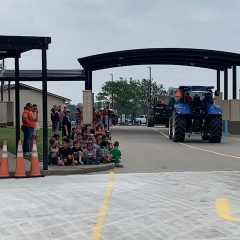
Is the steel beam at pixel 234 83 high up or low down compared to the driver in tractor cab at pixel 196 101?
up

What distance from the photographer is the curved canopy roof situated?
34.8 m

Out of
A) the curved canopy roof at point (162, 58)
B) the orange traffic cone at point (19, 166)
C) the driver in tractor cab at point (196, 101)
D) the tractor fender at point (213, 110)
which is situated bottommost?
the orange traffic cone at point (19, 166)

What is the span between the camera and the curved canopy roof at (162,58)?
3475 cm

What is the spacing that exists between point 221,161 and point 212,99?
10.5 metres

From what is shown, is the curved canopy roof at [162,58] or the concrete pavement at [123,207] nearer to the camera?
the concrete pavement at [123,207]

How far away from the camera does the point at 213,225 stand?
26.1 feet

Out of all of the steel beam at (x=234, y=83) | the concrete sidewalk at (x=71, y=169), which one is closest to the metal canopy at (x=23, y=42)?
the concrete sidewalk at (x=71, y=169)

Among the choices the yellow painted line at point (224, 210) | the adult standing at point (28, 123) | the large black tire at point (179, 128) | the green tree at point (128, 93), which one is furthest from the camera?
the green tree at point (128, 93)

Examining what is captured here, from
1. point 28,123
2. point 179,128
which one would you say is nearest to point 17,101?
point 28,123

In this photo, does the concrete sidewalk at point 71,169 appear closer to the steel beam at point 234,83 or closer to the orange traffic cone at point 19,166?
the orange traffic cone at point 19,166

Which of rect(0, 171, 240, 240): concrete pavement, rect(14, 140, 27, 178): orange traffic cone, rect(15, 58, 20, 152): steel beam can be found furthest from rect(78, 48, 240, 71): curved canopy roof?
rect(14, 140, 27, 178): orange traffic cone

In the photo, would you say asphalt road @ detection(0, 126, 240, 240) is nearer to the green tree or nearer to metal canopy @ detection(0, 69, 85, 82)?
metal canopy @ detection(0, 69, 85, 82)

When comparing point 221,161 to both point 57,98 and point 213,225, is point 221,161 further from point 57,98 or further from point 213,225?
point 57,98

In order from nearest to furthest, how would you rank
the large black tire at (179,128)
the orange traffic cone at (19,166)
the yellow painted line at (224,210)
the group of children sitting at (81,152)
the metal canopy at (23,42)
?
the yellow painted line at (224,210) → the orange traffic cone at (19,166) → the metal canopy at (23,42) → the group of children sitting at (81,152) → the large black tire at (179,128)
